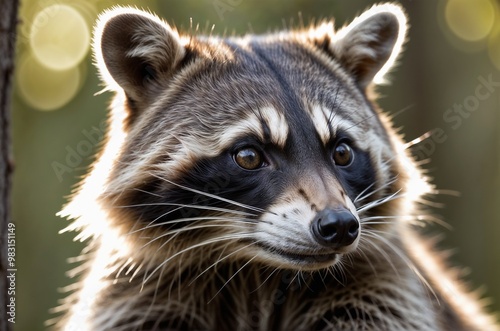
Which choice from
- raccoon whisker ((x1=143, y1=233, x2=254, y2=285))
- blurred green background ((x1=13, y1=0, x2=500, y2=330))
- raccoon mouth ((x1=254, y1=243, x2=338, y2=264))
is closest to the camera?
raccoon mouth ((x1=254, y1=243, x2=338, y2=264))

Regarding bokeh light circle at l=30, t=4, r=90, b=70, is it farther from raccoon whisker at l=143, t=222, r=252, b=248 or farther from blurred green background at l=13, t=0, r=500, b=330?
raccoon whisker at l=143, t=222, r=252, b=248

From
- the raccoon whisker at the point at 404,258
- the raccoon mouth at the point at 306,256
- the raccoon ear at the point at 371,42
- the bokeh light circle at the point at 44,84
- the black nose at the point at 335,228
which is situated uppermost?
the bokeh light circle at the point at 44,84

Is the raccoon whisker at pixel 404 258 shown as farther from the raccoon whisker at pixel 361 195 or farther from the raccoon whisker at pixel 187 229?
the raccoon whisker at pixel 187 229

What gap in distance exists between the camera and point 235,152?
537 centimetres

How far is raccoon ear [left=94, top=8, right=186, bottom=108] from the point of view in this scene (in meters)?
5.51

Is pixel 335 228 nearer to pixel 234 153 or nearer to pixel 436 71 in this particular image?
pixel 234 153

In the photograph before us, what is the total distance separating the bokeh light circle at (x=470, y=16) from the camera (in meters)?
11.6

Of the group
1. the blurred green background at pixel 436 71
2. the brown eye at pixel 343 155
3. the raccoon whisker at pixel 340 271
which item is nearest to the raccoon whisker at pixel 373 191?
the brown eye at pixel 343 155

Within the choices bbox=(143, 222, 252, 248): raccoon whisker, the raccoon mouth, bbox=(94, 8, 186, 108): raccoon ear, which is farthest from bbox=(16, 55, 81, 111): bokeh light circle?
the raccoon mouth

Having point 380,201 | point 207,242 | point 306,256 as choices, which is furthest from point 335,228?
point 380,201

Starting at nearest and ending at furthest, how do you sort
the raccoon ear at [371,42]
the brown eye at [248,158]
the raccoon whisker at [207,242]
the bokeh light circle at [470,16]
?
the raccoon whisker at [207,242], the brown eye at [248,158], the raccoon ear at [371,42], the bokeh light circle at [470,16]

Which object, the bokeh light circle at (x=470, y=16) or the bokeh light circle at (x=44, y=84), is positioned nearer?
the bokeh light circle at (x=470, y=16)

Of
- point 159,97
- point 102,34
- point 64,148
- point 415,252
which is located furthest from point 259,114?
point 64,148

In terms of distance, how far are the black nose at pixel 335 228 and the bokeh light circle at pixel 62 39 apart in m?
8.62
